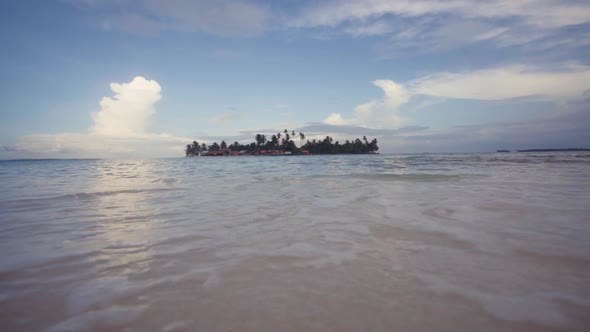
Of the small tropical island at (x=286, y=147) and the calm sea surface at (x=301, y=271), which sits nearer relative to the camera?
the calm sea surface at (x=301, y=271)

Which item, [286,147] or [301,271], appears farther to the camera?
[286,147]

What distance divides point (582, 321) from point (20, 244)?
5.38 meters

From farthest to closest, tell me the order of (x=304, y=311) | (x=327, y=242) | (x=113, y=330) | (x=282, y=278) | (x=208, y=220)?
(x=208, y=220), (x=327, y=242), (x=282, y=278), (x=304, y=311), (x=113, y=330)

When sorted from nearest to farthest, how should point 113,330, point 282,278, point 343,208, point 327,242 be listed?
point 113,330, point 282,278, point 327,242, point 343,208

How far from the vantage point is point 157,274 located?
241 cm

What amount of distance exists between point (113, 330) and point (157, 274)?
0.75m

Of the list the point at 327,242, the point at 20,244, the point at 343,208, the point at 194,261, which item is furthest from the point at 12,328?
the point at 343,208

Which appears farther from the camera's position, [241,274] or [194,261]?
[194,261]

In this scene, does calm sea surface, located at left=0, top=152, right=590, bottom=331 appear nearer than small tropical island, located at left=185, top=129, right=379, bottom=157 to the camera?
Yes

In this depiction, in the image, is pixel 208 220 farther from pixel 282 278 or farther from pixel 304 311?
pixel 304 311

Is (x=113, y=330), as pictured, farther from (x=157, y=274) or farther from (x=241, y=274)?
(x=241, y=274)

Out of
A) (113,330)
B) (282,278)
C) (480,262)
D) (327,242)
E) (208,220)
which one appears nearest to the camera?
(113,330)

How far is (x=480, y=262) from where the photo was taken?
2.56 meters

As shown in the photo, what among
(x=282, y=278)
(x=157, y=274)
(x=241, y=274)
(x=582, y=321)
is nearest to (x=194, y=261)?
(x=157, y=274)
